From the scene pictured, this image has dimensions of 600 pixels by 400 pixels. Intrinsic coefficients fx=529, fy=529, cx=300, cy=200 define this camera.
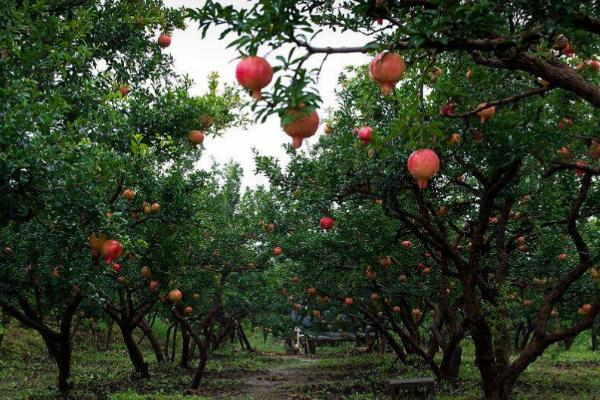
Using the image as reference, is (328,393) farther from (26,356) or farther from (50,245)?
(26,356)

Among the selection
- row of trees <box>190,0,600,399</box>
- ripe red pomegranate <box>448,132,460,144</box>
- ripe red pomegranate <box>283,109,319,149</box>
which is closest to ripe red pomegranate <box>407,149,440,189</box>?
row of trees <box>190,0,600,399</box>

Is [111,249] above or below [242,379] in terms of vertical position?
above

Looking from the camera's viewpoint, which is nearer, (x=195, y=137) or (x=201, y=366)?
(x=195, y=137)

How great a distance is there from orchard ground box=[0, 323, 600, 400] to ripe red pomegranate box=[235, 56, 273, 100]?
1054 cm

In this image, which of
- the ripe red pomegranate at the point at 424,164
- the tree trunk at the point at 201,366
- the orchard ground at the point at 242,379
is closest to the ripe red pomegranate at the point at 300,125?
the ripe red pomegranate at the point at 424,164

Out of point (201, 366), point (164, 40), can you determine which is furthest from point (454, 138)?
point (201, 366)

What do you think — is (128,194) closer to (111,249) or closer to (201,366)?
(111,249)

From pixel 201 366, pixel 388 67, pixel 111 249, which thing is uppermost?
pixel 388 67

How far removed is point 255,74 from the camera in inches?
92.3

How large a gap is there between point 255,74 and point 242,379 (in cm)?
1788

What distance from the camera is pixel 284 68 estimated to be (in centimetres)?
244

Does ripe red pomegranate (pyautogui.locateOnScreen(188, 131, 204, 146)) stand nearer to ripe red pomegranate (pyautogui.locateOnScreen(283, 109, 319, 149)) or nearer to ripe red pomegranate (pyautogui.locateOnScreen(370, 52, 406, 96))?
ripe red pomegranate (pyautogui.locateOnScreen(370, 52, 406, 96))

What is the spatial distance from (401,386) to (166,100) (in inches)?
320

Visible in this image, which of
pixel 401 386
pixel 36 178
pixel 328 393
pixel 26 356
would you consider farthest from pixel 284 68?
pixel 26 356
